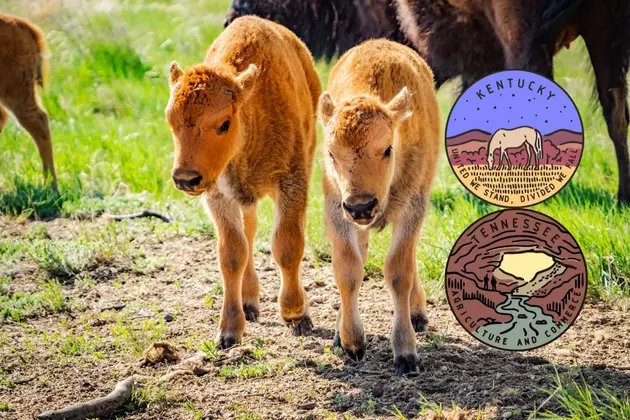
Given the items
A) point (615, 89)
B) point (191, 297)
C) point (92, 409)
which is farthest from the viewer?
point (615, 89)

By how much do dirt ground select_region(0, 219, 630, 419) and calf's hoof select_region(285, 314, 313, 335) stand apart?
44 mm

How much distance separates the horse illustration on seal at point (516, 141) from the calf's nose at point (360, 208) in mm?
970

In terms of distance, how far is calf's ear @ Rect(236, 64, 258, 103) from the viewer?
15.9 feet

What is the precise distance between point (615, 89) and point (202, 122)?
3.85 m

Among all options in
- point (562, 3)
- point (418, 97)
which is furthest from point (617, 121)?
point (418, 97)

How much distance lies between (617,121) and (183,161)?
158 inches

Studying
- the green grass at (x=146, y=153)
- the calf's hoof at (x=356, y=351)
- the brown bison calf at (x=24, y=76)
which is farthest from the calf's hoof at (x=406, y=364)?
the brown bison calf at (x=24, y=76)

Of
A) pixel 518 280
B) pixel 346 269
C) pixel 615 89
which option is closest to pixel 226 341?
pixel 346 269

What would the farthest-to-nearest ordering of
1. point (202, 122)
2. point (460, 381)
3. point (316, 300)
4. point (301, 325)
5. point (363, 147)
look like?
point (316, 300), point (301, 325), point (202, 122), point (460, 381), point (363, 147)

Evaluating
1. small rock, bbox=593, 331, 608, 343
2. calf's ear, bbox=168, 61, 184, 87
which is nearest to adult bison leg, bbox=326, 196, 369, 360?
calf's ear, bbox=168, 61, 184, 87

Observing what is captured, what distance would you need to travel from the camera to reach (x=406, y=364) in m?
4.61

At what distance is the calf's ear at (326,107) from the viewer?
174 inches

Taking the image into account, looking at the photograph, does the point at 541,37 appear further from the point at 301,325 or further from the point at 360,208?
the point at 360,208

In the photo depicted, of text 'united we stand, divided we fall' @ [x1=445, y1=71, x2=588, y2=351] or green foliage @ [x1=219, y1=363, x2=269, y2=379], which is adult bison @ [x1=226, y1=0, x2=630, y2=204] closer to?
text 'united we stand, divided we fall' @ [x1=445, y1=71, x2=588, y2=351]
